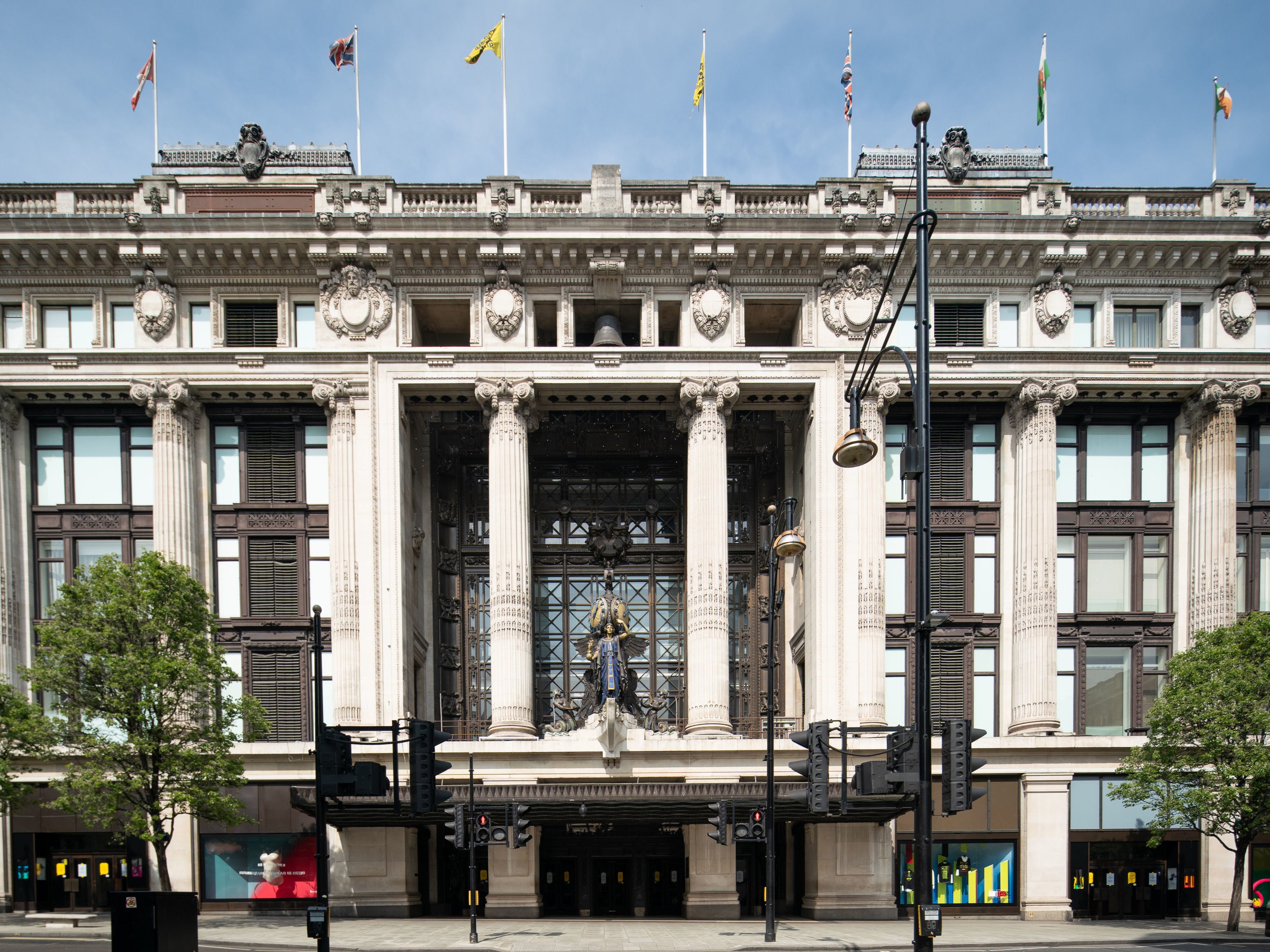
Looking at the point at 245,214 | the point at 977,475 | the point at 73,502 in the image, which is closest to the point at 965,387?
the point at 977,475

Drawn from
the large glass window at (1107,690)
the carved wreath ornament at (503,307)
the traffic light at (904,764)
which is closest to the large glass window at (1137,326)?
the large glass window at (1107,690)

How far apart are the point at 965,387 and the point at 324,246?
2195 centimetres

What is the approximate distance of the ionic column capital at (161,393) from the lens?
3197 cm

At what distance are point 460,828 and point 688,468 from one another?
14.6m

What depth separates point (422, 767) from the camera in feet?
48.1

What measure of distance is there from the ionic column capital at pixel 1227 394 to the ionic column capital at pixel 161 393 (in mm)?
34013

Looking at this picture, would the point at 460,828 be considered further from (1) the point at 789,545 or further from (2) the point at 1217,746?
(2) the point at 1217,746

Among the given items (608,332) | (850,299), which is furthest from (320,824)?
(850,299)

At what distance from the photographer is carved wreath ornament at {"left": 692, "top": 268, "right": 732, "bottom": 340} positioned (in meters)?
33.0

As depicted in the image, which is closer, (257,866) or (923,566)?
(923,566)

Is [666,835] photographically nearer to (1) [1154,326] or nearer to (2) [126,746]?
(2) [126,746]

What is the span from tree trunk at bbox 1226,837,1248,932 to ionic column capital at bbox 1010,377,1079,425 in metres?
14.0

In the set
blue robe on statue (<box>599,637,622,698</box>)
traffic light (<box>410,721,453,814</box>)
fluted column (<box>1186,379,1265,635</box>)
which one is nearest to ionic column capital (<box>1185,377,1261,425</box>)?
fluted column (<box>1186,379,1265,635</box>)

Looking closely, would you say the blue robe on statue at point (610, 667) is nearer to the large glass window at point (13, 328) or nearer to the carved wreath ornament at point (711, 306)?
the carved wreath ornament at point (711, 306)
